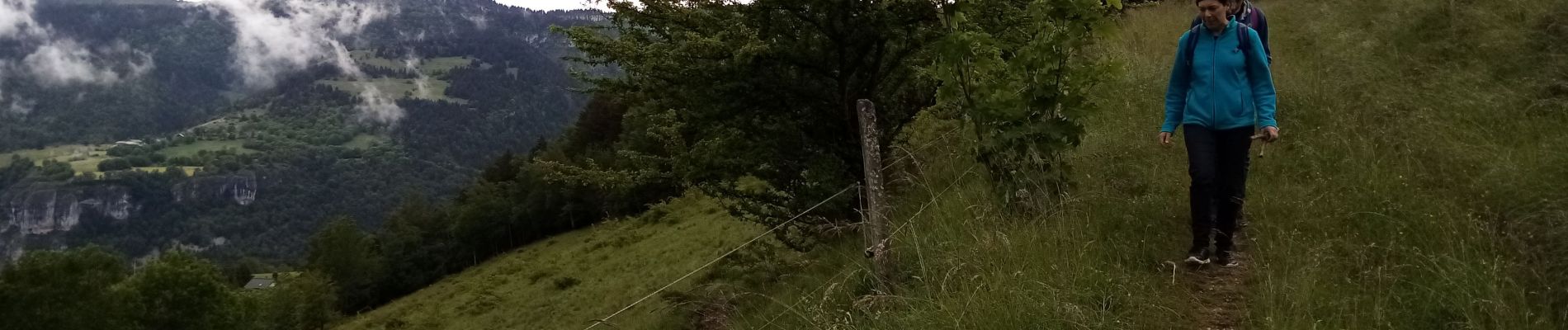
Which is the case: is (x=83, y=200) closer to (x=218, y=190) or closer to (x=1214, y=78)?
(x=218, y=190)

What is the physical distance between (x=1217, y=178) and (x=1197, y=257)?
1.39ft

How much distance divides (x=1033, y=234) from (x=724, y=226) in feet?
42.2

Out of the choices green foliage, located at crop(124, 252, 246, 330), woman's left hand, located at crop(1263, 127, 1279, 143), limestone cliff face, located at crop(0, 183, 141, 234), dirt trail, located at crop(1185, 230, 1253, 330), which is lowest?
limestone cliff face, located at crop(0, 183, 141, 234)

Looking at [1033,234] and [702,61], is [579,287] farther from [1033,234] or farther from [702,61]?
[1033,234]

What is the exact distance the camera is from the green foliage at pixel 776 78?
665 centimetres

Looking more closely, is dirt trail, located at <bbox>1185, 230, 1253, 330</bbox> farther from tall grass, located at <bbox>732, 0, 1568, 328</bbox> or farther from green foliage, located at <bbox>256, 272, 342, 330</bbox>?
green foliage, located at <bbox>256, 272, 342, 330</bbox>

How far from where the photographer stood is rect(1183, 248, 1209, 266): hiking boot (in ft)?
12.8

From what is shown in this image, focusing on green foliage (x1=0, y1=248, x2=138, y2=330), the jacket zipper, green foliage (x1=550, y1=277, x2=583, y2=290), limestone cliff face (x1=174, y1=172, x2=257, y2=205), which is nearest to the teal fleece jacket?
the jacket zipper

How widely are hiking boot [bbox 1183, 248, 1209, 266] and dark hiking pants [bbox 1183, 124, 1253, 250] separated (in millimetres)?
19

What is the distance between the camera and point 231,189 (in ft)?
604

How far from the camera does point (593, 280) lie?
1858 cm

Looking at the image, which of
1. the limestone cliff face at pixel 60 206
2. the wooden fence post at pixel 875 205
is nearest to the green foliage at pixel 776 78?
the wooden fence post at pixel 875 205

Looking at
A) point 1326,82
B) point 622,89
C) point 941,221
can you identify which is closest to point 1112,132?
point 1326,82

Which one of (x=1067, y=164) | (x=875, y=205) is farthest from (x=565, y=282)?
(x=1067, y=164)
